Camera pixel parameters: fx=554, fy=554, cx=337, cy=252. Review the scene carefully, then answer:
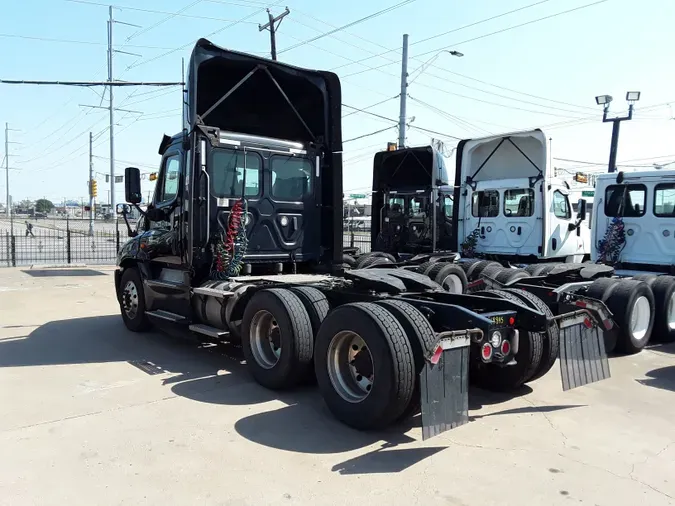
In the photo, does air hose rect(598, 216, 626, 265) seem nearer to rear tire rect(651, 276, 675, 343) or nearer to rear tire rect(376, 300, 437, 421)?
rear tire rect(651, 276, 675, 343)

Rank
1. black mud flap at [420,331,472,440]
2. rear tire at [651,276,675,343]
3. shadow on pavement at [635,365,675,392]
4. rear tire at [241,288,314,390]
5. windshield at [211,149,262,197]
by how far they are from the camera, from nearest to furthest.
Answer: black mud flap at [420,331,472,440] < rear tire at [241,288,314,390] < shadow on pavement at [635,365,675,392] < windshield at [211,149,262,197] < rear tire at [651,276,675,343]

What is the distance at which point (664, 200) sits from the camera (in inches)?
376

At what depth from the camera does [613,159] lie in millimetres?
22969

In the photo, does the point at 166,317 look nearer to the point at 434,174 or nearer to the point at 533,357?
the point at 533,357

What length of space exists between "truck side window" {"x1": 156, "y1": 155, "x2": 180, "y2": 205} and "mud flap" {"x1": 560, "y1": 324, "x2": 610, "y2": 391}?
5.13 metres

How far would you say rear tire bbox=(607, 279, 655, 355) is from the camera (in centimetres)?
717

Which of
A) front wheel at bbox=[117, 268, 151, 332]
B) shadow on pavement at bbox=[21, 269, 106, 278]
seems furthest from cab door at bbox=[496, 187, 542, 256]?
shadow on pavement at bbox=[21, 269, 106, 278]

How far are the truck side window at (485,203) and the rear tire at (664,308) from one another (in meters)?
4.31

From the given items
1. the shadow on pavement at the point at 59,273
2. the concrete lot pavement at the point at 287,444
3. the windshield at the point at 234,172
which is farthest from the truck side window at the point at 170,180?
the shadow on pavement at the point at 59,273

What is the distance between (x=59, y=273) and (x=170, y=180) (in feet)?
36.1

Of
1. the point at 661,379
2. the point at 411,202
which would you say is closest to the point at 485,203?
the point at 411,202

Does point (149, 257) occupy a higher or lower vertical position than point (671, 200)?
lower

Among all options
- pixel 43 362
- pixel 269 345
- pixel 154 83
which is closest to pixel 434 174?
pixel 154 83

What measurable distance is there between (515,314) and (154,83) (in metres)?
10.2
